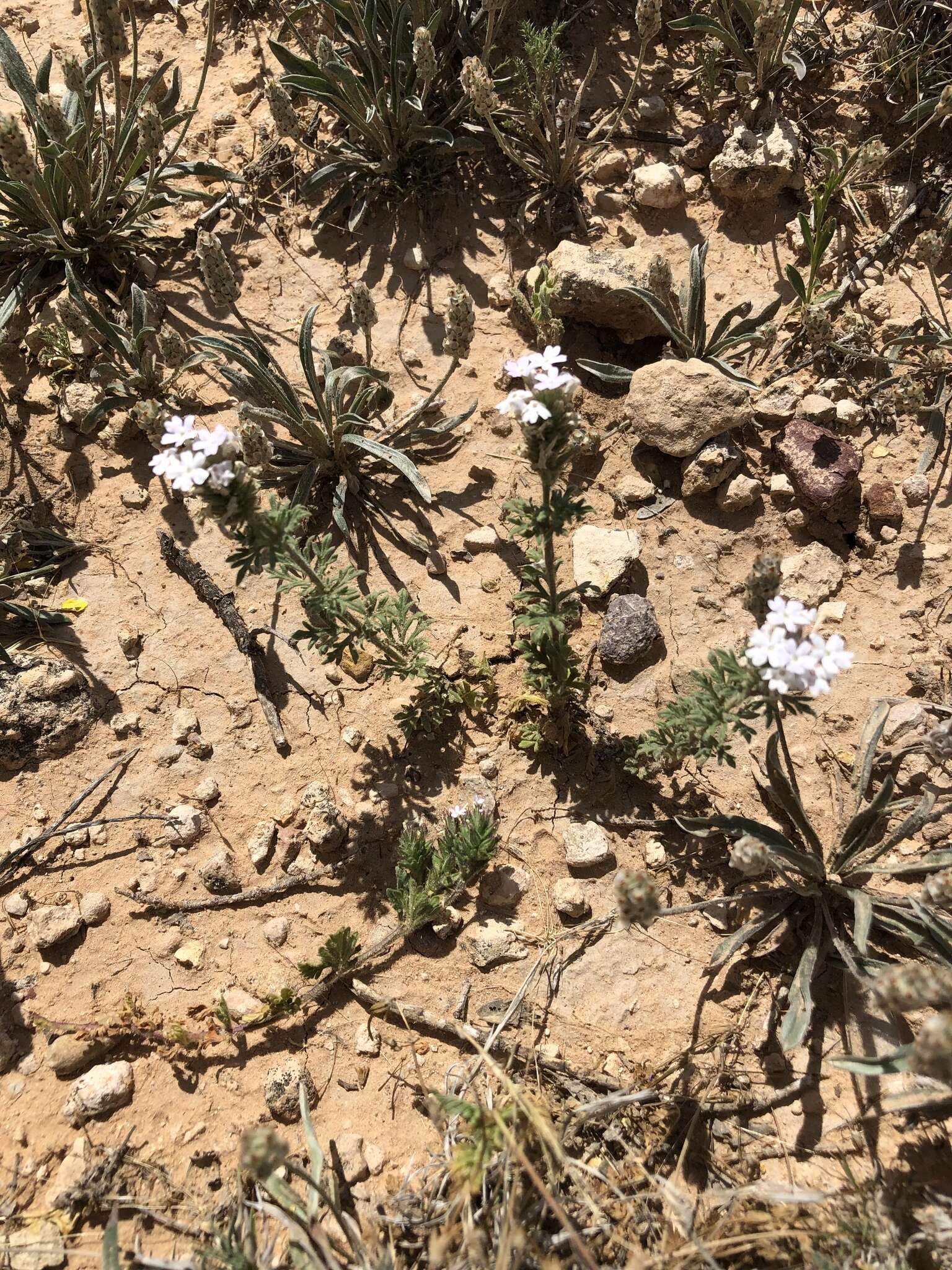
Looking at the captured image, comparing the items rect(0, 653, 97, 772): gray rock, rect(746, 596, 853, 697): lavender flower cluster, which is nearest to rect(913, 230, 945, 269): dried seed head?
rect(746, 596, 853, 697): lavender flower cluster

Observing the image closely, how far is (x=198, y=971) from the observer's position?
127 inches

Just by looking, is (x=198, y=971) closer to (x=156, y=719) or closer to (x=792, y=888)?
(x=156, y=719)

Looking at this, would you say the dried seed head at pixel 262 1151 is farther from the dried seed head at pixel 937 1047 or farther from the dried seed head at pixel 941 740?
the dried seed head at pixel 941 740

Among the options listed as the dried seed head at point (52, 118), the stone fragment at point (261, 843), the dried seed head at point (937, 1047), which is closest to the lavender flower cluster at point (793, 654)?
the dried seed head at point (937, 1047)

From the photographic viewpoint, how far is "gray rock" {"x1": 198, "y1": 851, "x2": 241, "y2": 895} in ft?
11.0

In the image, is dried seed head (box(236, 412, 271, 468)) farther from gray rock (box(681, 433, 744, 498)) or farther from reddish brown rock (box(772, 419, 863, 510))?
reddish brown rock (box(772, 419, 863, 510))

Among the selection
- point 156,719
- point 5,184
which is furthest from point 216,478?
point 5,184

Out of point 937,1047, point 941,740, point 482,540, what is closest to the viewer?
point 937,1047

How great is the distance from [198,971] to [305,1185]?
32.1 inches

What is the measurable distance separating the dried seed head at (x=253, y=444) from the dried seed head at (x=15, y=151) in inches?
59.8

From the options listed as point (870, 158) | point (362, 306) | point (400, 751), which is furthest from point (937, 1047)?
point (870, 158)

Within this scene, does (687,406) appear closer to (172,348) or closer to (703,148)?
(703,148)

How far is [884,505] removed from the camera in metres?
3.90

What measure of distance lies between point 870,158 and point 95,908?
4.93 meters
